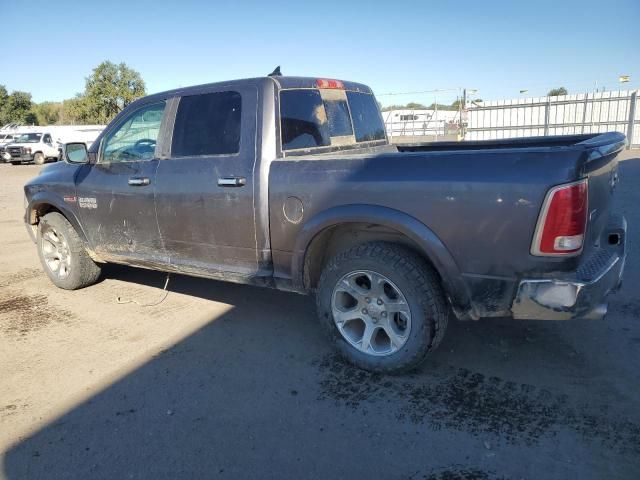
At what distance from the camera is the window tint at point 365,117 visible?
4.62 metres

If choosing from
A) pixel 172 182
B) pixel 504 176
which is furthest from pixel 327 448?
pixel 172 182

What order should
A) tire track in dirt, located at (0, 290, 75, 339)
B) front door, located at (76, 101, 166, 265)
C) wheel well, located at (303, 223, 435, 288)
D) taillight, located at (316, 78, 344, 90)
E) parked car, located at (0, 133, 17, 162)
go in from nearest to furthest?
wheel well, located at (303, 223, 435, 288) → taillight, located at (316, 78, 344, 90) → front door, located at (76, 101, 166, 265) → tire track in dirt, located at (0, 290, 75, 339) → parked car, located at (0, 133, 17, 162)

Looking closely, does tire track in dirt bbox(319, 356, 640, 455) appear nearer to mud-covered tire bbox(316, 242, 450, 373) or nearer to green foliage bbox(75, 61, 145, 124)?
mud-covered tire bbox(316, 242, 450, 373)

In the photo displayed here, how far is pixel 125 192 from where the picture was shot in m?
4.55

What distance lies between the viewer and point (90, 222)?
4.98m

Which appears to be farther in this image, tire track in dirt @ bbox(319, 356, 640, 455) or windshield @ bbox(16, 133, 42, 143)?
windshield @ bbox(16, 133, 42, 143)

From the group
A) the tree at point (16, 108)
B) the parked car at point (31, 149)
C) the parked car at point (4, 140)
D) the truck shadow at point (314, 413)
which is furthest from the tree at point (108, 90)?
the truck shadow at point (314, 413)

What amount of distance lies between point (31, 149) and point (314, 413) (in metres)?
30.9

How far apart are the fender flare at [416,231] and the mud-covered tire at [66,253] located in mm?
3157

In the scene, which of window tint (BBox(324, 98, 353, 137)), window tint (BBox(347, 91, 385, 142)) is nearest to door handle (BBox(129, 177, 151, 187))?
window tint (BBox(324, 98, 353, 137))

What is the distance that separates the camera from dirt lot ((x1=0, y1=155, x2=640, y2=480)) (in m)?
2.61

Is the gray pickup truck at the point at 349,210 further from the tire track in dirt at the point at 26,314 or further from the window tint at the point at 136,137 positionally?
the tire track in dirt at the point at 26,314

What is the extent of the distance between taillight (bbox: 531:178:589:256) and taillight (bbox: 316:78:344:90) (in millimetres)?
2277

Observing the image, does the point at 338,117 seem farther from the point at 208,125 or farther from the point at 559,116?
the point at 559,116
